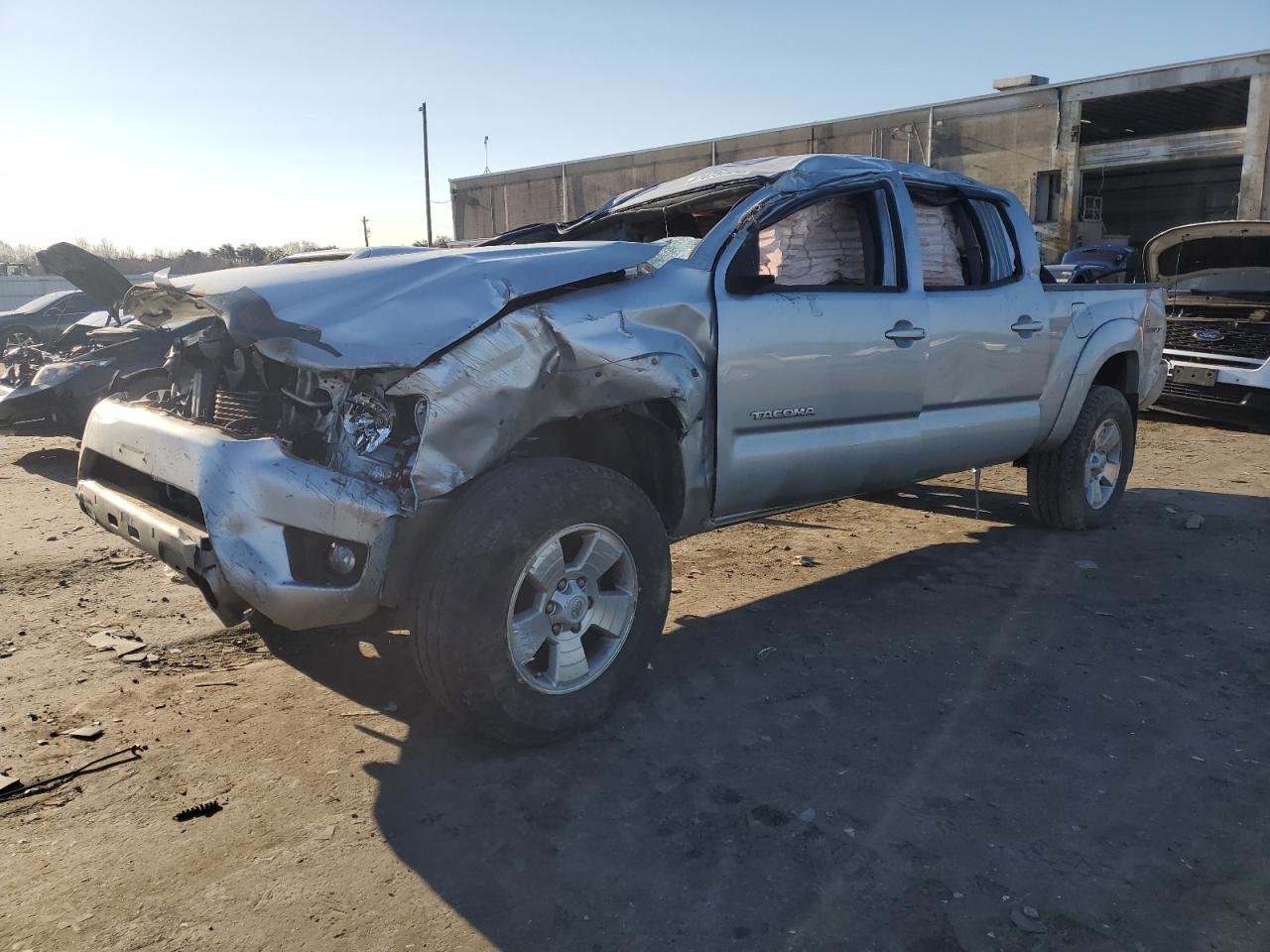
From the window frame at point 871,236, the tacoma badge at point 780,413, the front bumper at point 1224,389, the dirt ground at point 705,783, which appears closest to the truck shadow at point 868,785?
the dirt ground at point 705,783

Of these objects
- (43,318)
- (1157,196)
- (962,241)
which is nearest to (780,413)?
(962,241)

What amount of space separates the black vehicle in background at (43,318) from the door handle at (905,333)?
17872 millimetres

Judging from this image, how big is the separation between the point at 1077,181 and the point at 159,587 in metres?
31.6

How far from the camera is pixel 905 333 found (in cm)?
414

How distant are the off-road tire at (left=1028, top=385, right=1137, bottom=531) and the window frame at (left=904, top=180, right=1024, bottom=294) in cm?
114

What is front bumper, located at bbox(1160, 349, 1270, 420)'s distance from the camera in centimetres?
892

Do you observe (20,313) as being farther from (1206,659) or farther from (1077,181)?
(1077,181)

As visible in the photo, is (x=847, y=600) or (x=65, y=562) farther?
(x=65, y=562)

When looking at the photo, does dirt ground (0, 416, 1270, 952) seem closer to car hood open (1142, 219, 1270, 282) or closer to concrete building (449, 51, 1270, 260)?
car hood open (1142, 219, 1270, 282)

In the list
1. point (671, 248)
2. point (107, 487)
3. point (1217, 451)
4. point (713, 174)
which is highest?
point (713, 174)

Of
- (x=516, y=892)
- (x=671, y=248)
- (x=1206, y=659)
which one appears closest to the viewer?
(x=516, y=892)

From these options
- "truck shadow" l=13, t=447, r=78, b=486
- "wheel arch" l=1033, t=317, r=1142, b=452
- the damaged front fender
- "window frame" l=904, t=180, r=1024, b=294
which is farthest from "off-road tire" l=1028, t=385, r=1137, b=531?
"truck shadow" l=13, t=447, r=78, b=486

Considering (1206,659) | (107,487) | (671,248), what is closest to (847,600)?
(1206,659)

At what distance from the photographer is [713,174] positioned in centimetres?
467
